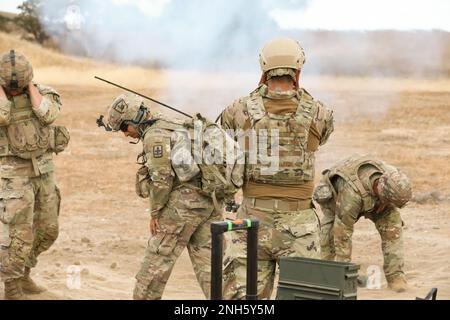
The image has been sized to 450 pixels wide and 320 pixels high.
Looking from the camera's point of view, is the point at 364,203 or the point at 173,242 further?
the point at 364,203

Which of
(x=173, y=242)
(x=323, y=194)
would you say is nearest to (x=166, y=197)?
(x=173, y=242)

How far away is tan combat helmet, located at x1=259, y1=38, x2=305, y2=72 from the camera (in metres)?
6.82

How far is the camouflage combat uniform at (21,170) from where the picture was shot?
896 cm

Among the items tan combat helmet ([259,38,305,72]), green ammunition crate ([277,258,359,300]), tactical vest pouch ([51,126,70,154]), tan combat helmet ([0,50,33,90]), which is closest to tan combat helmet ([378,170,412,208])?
tan combat helmet ([259,38,305,72])

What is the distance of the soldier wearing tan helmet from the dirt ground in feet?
2.04

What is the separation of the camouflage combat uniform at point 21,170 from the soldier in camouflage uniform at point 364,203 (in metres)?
2.16

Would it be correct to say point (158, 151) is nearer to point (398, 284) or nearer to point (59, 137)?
point (59, 137)

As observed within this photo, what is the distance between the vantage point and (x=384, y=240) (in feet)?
31.8

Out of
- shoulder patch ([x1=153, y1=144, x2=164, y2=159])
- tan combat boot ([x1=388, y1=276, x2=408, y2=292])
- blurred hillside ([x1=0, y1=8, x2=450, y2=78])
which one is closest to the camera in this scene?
shoulder patch ([x1=153, y1=144, x2=164, y2=159])

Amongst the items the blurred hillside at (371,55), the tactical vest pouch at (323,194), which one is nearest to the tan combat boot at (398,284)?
the tactical vest pouch at (323,194)

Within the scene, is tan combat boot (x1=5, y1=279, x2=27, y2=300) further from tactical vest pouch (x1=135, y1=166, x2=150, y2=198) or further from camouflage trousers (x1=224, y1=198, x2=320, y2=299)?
camouflage trousers (x1=224, y1=198, x2=320, y2=299)

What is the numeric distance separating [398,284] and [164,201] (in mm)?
2711
